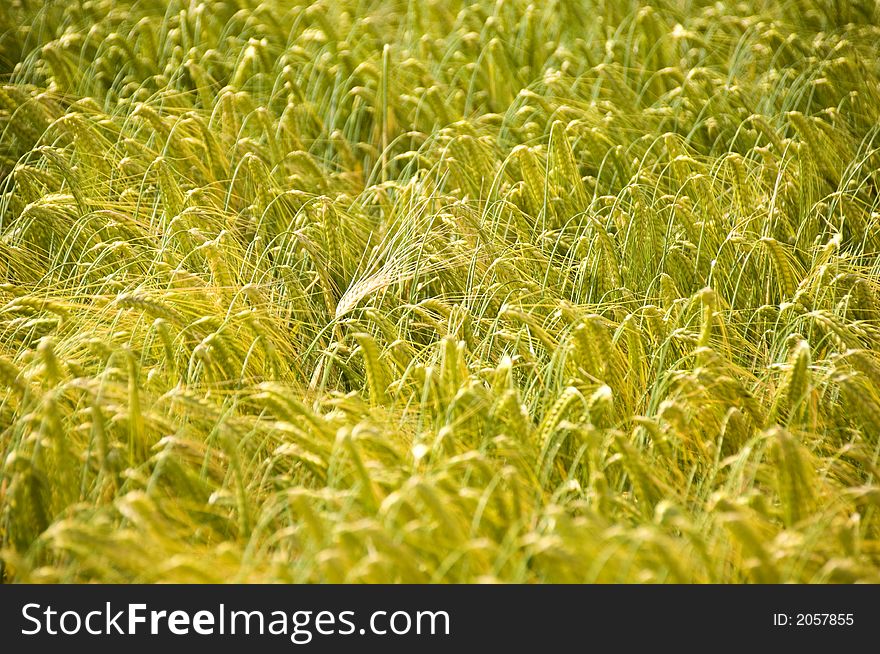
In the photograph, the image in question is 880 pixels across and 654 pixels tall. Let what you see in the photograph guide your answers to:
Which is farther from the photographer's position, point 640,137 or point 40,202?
point 640,137

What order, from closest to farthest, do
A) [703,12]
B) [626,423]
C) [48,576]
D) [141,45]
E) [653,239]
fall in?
[48,576]
[626,423]
[653,239]
[141,45]
[703,12]

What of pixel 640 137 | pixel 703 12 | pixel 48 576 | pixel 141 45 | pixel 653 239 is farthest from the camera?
pixel 703 12

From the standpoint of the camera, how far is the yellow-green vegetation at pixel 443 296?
4.75 feet

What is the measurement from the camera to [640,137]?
9.13 feet

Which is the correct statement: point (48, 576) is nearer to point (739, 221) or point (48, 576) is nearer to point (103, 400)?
point (103, 400)

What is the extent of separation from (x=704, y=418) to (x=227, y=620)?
3.06 feet

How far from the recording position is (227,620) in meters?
A: 1.40

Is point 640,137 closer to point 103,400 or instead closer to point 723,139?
point 723,139

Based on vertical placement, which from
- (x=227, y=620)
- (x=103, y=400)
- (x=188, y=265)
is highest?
(x=188, y=265)

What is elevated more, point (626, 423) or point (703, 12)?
point (703, 12)

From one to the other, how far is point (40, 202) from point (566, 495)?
1525 mm

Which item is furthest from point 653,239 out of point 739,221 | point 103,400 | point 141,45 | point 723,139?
point 141,45

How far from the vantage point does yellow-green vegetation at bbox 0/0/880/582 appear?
1.45m

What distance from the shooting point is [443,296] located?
2156 mm
